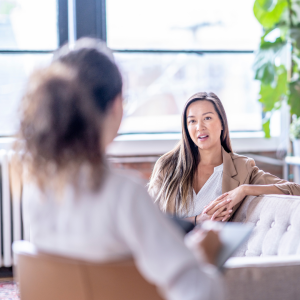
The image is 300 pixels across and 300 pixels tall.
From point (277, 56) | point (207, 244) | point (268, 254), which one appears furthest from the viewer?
point (277, 56)

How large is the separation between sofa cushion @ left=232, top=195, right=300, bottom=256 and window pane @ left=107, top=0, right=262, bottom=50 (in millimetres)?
2163

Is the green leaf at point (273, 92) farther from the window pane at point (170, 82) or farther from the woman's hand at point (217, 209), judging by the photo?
the woman's hand at point (217, 209)

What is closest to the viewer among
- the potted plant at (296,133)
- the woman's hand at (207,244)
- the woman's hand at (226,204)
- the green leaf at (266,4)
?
the woman's hand at (207,244)

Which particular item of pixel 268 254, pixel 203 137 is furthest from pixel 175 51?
pixel 268 254

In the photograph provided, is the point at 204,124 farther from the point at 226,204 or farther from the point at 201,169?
the point at 226,204

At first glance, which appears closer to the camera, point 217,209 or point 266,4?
point 217,209

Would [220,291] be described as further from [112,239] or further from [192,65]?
[192,65]

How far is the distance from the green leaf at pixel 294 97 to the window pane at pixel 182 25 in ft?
2.83

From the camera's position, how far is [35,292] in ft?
3.13

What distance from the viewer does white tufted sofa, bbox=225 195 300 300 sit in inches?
48.7

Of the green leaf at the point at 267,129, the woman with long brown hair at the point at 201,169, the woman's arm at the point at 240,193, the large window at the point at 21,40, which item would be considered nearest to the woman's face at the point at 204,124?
the woman with long brown hair at the point at 201,169

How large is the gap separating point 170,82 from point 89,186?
3.05 meters

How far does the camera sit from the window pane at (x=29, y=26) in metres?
3.42

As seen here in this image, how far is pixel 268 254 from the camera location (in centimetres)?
174
